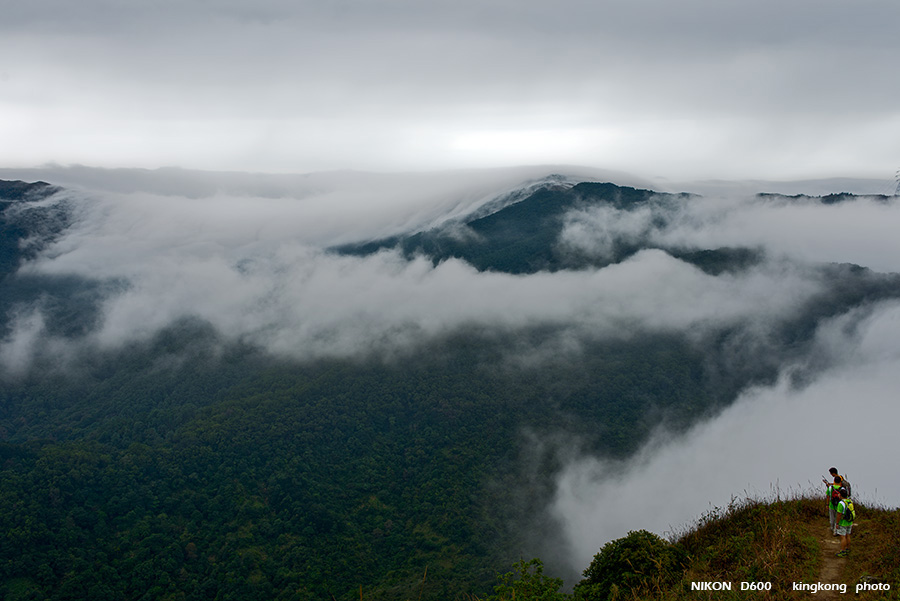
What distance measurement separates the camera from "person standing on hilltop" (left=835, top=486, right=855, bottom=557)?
14922 millimetres

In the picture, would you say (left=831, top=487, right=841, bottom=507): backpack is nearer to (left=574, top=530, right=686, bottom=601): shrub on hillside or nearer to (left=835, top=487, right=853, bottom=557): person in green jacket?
(left=835, top=487, right=853, bottom=557): person in green jacket

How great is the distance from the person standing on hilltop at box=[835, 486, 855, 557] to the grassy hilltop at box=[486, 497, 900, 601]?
0.27m

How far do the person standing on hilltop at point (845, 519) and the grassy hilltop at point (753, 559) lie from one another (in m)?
0.27

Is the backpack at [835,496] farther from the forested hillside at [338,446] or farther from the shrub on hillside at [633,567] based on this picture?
the forested hillside at [338,446]

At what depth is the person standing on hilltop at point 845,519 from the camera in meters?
14.9

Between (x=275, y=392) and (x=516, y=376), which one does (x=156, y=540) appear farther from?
(x=516, y=376)

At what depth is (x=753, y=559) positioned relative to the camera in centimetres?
1456

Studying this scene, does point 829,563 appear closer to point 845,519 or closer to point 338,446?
point 845,519

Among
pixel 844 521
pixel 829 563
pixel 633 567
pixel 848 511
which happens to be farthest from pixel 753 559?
pixel 633 567

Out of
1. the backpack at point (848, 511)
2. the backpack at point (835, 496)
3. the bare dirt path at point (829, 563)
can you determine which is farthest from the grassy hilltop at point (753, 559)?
the backpack at point (835, 496)

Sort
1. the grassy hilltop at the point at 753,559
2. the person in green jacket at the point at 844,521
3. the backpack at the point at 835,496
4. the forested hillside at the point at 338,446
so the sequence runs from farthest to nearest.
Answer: the forested hillside at the point at 338,446 < the backpack at the point at 835,496 < the person in green jacket at the point at 844,521 < the grassy hilltop at the point at 753,559

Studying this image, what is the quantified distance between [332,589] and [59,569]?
132 ft

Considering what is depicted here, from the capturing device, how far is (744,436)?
462 feet

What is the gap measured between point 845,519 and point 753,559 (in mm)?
3218
